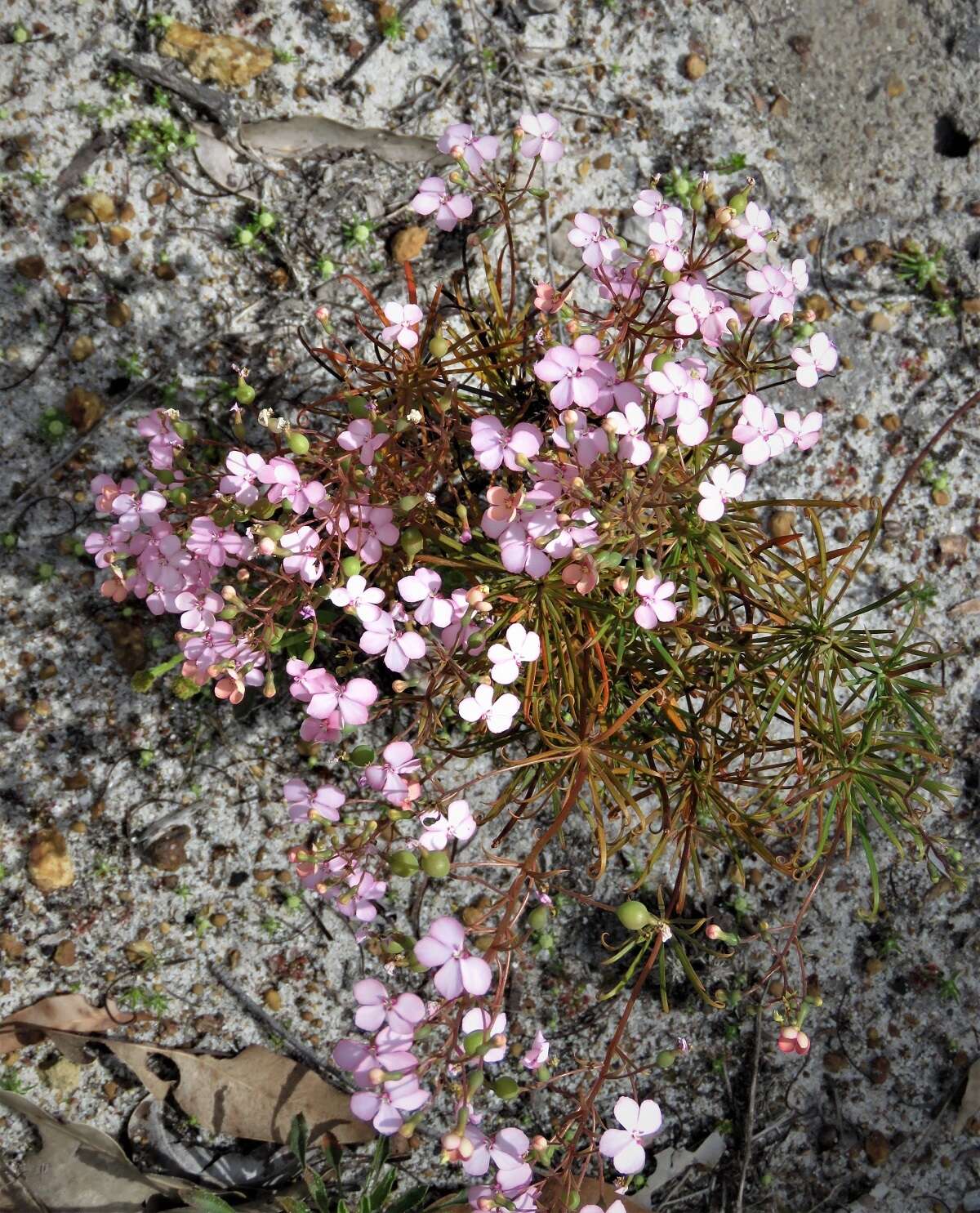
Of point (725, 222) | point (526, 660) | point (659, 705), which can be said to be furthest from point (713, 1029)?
point (725, 222)

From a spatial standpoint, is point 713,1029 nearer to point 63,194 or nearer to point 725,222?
point 725,222

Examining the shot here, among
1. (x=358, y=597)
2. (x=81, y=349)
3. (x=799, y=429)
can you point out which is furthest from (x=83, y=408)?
(x=799, y=429)

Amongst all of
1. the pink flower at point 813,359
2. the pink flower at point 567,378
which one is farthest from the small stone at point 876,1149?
the pink flower at point 567,378

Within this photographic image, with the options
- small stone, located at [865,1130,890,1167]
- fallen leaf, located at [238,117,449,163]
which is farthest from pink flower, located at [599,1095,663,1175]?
fallen leaf, located at [238,117,449,163]

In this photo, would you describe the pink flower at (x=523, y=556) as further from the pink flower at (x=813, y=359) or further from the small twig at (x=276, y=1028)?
the small twig at (x=276, y=1028)

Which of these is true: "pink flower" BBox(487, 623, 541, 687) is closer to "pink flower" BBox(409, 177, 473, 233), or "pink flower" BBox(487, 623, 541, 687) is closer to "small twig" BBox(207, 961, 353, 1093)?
"pink flower" BBox(409, 177, 473, 233)
